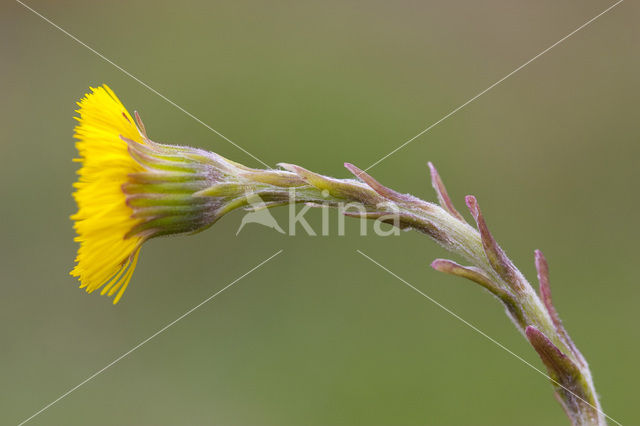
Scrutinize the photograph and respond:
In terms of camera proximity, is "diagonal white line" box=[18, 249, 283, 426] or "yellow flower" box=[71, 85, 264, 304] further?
"diagonal white line" box=[18, 249, 283, 426]

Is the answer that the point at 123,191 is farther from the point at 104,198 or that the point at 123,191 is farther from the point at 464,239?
the point at 464,239

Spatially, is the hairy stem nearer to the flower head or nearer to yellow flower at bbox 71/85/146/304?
the flower head

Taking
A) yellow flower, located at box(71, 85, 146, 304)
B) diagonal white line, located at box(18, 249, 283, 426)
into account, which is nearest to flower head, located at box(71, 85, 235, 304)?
yellow flower, located at box(71, 85, 146, 304)

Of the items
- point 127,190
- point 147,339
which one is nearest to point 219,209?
point 127,190

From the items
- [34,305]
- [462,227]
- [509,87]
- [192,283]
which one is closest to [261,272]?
[192,283]

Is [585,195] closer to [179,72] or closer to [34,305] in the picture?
[179,72]

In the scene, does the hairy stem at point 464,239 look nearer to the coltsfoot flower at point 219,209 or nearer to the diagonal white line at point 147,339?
the coltsfoot flower at point 219,209

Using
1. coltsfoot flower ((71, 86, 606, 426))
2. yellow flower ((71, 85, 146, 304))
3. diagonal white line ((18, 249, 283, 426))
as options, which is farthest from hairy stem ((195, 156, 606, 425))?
diagonal white line ((18, 249, 283, 426))

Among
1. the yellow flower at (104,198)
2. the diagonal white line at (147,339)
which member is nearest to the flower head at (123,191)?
the yellow flower at (104,198)

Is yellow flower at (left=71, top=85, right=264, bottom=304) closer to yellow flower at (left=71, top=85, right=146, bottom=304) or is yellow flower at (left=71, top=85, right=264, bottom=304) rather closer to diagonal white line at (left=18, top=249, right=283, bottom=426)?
yellow flower at (left=71, top=85, right=146, bottom=304)
